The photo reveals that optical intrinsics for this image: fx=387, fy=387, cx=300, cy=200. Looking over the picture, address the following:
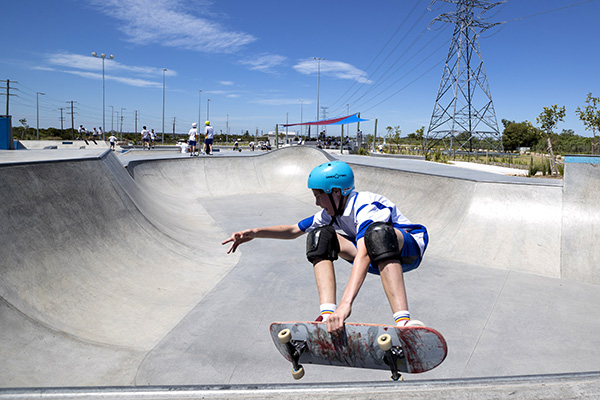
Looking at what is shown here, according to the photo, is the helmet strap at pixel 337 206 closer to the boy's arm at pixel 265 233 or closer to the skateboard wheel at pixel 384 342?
the boy's arm at pixel 265 233

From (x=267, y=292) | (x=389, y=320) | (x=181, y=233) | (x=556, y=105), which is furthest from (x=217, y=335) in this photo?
(x=556, y=105)

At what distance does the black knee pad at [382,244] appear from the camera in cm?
244

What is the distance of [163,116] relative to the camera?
4812cm

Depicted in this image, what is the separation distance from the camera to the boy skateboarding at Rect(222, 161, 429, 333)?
2.46 meters

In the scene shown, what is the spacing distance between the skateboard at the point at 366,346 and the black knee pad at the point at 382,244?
1.39 ft

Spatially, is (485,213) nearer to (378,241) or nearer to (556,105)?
(378,241)

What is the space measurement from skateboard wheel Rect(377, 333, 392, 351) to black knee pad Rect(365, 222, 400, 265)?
46cm

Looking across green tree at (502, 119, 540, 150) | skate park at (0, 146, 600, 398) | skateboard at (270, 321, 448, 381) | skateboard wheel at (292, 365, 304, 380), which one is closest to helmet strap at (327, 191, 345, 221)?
skateboard at (270, 321, 448, 381)

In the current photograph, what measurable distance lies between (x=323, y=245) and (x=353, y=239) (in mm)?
431

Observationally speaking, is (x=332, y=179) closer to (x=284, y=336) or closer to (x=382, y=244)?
(x=382, y=244)

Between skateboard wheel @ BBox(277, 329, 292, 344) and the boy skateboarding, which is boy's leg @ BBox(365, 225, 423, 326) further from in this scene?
skateboard wheel @ BBox(277, 329, 292, 344)

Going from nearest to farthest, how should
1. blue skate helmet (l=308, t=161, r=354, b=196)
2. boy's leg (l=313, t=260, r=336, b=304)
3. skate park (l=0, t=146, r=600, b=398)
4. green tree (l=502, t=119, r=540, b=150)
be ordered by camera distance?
boy's leg (l=313, t=260, r=336, b=304)
blue skate helmet (l=308, t=161, r=354, b=196)
skate park (l=0, t=146, r=600, b=398)
green tree (l=502, t=119, r=540, b=150)

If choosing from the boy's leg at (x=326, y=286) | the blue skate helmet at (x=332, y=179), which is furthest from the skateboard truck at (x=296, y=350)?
the blue skate helmet at (x=332, y=179)

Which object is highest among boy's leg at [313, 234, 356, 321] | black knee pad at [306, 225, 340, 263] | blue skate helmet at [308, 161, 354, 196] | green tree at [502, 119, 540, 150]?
green tree at [502, 119, 540, 150]
